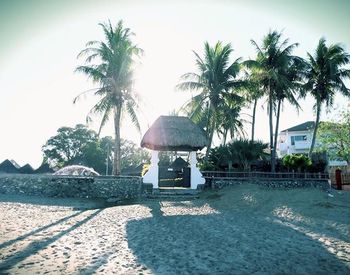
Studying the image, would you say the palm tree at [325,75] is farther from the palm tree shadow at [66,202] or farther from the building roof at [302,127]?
the palm tree shadow at [66,202]

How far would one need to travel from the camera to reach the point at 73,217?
9352 mm

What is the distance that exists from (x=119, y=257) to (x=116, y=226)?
296 centimetres

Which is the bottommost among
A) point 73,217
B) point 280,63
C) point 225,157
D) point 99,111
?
point 73,217

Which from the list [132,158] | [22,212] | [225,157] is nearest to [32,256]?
[22,212]

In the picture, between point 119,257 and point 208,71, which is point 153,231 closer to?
point 119,257

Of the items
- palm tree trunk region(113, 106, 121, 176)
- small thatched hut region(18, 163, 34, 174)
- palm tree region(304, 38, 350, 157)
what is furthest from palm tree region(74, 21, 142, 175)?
small thatched hut region(18, 163, 34, 174)

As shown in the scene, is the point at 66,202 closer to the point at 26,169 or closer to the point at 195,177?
the point at 195,177

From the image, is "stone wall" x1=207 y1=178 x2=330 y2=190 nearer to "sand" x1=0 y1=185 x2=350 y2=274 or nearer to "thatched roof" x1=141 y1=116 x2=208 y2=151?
"thatched roof" x1=141 y1=116 x2=208 y2=151

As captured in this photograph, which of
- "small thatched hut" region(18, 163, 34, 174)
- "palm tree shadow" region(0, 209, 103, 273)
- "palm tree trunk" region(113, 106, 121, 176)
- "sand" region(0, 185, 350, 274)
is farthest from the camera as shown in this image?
"small thatched hut" region(18, 163, 34, 174)

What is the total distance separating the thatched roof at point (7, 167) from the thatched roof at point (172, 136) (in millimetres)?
32781

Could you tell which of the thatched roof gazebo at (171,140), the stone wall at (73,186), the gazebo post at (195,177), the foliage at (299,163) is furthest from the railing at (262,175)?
the stone wall at (73,186)

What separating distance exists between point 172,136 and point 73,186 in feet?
22.6

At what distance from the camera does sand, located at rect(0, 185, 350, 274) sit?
4.44 m

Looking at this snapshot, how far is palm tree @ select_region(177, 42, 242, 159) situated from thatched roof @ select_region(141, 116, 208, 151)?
12.4ft
